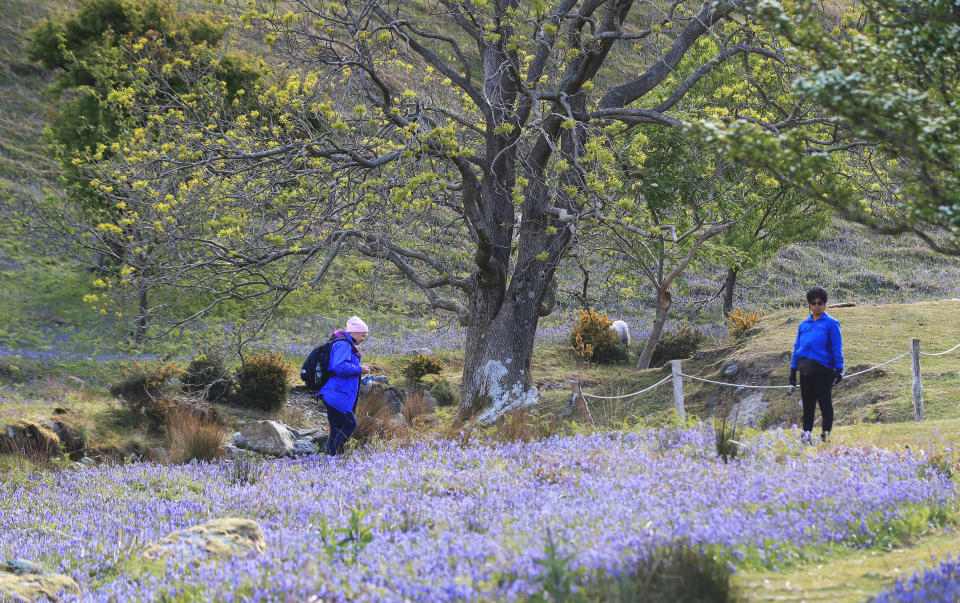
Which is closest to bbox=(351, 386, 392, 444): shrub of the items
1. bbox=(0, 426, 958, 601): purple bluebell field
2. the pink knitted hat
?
the pink knitted hat

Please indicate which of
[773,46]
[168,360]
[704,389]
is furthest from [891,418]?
[168,360]

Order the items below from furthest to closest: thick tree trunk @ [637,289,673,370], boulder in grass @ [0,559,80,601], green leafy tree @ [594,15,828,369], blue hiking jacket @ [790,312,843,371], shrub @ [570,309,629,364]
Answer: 1. shrub @ [570,309,629,364]
2. thick tree trunk @ [637,289,673,370]
3. green leafy tree @ [594,15,828,369]
4. blue hiking jacket @ [790,312,843,371]
5. boulder in grass @ [0,559,80,601]

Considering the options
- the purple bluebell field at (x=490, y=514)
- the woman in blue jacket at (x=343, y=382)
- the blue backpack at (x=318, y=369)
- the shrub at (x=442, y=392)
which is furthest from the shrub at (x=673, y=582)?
the shrub at (x=442, y=392)

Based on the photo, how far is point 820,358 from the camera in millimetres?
8438

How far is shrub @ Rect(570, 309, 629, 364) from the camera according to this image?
70.3ft

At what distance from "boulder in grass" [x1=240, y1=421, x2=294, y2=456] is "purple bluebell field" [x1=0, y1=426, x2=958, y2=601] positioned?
3537 millimetres

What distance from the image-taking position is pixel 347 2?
1109 cm

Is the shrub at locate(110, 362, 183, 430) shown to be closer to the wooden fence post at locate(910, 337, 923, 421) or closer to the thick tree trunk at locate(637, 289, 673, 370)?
the thick tree trunk at locate(637, 289, 673, 370)

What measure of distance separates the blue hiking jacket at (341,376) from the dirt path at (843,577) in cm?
553

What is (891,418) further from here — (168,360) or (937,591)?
(168,360)

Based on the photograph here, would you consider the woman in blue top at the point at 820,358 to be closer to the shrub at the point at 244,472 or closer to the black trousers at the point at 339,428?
the black trousers at the point at 339,428

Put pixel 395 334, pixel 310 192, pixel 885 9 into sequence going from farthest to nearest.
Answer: pixel 395 334, pixel 310 192, pixel 885 9

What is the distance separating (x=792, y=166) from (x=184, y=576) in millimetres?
4056

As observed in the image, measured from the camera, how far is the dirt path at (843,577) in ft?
12.0
